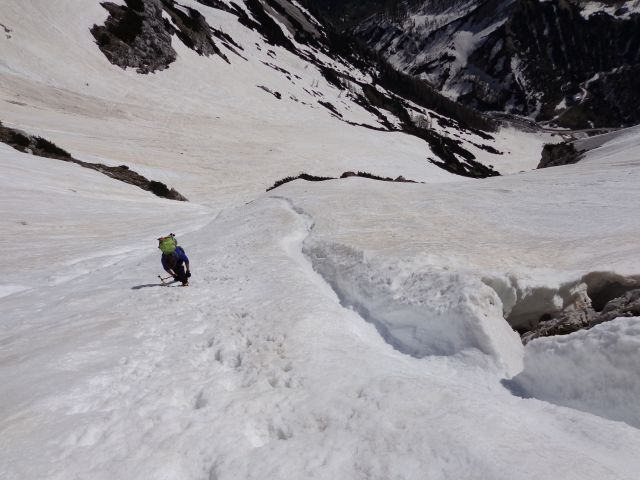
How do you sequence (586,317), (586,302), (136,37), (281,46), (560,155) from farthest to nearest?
(281,46) → (136,37) → (560,155) → (586,302) → (586,317)

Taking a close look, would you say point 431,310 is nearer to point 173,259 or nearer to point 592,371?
point 592,371

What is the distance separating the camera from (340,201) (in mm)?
22141

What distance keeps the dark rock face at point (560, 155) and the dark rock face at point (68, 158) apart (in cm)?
3712

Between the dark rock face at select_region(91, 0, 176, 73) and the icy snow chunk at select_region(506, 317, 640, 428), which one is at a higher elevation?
the dark rock face at select_region(91, 0, 176, 73)

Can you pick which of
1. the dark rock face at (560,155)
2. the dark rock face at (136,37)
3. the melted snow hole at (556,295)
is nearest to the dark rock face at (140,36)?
the dark rock face at (136,37)

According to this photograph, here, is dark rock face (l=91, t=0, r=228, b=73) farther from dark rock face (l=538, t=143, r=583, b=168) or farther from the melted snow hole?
the melted snow hole

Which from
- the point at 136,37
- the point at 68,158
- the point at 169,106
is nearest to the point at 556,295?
the point at 68,158

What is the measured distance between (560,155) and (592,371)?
1925 inches

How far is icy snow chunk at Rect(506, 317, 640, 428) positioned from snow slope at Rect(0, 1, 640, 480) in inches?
4.1

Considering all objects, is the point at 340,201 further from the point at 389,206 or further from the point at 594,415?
the point at 594,415

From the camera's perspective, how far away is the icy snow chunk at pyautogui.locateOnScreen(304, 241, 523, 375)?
299 inches

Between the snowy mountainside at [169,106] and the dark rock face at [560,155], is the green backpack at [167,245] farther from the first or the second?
the dark rock face at [560,155]

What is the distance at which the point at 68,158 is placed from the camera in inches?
1184

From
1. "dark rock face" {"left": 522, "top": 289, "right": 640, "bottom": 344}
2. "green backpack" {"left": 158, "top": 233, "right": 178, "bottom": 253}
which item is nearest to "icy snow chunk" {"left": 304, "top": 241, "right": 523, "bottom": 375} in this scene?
"dark rock face" {"left": 522, "top": 289, "right": 640, "bottom": 344}
